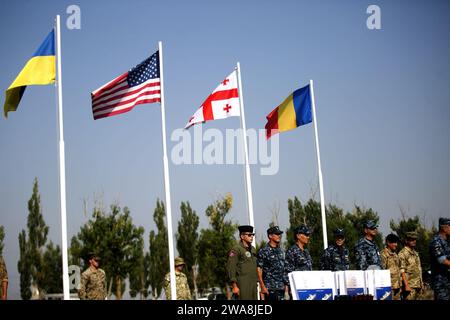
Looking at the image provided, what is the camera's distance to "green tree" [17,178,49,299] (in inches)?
1907

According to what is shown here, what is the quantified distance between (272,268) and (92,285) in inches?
190

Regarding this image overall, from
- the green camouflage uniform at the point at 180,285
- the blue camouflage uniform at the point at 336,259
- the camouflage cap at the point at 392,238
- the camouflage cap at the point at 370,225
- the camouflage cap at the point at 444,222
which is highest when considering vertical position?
the camouflage cap at the point at 370,225

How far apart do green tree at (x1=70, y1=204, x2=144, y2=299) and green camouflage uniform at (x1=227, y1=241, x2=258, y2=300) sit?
28.4 m

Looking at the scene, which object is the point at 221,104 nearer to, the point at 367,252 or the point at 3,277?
the point at 367,252

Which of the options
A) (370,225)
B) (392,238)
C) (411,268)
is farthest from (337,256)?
(411,268)

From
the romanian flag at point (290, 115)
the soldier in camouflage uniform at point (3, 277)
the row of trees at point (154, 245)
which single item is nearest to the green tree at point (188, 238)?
the row of trees at point (154, 245)

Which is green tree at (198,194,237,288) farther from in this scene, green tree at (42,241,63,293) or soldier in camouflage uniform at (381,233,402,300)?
soldier in camouflage uniform at (381,233,402,300)

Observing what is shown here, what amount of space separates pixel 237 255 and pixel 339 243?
6.43 feet

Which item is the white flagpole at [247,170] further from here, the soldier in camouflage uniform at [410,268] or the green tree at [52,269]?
the green tree at [52,269]

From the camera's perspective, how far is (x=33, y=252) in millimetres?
49344

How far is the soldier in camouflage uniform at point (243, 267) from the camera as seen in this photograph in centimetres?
1094

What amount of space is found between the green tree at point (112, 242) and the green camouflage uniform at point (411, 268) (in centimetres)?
2753

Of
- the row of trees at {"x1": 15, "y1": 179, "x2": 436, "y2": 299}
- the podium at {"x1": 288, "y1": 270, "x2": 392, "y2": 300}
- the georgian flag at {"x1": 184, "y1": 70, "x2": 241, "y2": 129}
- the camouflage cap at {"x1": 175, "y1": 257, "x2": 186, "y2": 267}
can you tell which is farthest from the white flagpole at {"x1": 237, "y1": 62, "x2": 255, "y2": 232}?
the row of trees at {"x1": 15, "y1": 179, "x2": 436, "y2": 299}

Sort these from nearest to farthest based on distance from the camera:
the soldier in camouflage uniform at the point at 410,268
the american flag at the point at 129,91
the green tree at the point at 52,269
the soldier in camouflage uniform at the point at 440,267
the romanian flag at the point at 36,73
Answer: the soldier in camouflage uniform at the point at 440,267, the soldier in camouflage uniform at the point at 410,268, the romanian flag at the point at 36,73, the american flag at the point at 129,91, the green tree at the point at 52,269
